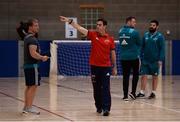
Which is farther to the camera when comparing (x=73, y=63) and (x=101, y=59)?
(x=73, y=63)

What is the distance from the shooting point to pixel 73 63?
25.0m

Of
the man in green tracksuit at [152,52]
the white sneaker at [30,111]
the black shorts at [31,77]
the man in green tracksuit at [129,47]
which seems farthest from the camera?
the man in green tracksuit at [152,52]

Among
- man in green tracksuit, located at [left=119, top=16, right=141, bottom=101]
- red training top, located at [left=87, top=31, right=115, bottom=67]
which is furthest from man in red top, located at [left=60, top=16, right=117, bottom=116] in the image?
man in green tracksuit, located at [left=119, top=16, right=141, bottom=101]

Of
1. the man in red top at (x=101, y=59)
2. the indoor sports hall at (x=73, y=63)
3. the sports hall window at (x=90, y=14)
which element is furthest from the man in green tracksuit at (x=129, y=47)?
the sports hall window at (x=90, y=14)

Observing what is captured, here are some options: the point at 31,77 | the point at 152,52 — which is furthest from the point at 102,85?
the point at 152,52

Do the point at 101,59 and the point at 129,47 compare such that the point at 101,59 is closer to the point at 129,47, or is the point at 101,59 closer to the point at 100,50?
the point at 100,50

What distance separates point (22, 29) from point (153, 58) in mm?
4352

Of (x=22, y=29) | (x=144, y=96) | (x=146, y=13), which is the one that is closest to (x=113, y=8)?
(x=146, y=13)

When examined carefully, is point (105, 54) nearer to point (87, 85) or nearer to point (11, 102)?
point (11, 102)

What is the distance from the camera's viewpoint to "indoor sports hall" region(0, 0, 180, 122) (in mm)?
12094

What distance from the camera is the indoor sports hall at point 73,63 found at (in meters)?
12.1

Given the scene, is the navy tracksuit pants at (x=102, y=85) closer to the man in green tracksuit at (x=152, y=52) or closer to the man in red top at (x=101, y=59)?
the man in red top at (x=101, y=59)

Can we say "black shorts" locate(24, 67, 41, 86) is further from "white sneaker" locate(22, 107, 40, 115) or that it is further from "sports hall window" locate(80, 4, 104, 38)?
"sports hall window" locate(80, 4, 104, 38)

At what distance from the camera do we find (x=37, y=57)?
468 inches
